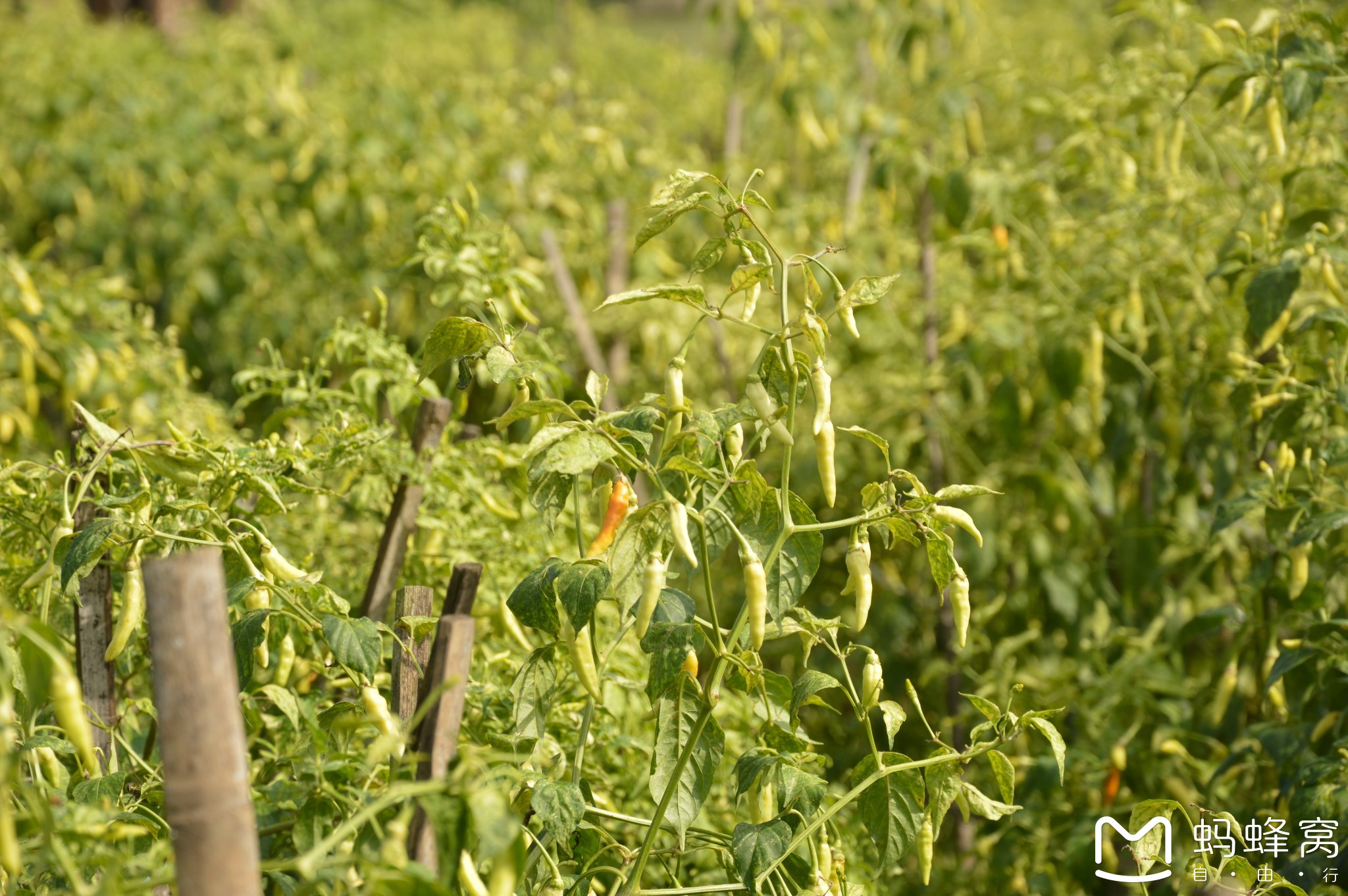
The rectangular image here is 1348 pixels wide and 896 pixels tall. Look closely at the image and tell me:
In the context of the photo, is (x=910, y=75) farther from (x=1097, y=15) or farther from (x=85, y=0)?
(x=85, y=0)

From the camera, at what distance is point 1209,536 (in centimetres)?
183

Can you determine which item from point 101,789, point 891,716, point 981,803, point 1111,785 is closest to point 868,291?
point 891,716

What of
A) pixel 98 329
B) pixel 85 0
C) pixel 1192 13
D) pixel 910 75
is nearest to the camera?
pixel 1192 13

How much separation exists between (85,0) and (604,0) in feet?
16.9

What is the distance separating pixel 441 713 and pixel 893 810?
1.70ft

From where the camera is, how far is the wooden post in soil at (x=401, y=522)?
5.13 ft

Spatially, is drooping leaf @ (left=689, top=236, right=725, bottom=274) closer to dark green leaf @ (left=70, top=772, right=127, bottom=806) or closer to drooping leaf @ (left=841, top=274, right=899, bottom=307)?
drooping leaf @ (left=841, top=274, right=899, bottom=307)

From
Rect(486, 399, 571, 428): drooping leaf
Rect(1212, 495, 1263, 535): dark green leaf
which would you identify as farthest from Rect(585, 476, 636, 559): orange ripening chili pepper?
Rect(1212, 495, 1263, 535): dark green leaf

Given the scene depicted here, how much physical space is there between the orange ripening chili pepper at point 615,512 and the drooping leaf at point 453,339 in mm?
198

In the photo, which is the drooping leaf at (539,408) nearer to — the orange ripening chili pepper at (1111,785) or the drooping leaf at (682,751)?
the drooping leaf at (682,751)

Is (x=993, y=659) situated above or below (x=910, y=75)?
below

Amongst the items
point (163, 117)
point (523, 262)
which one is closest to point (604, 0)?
point (163, 117)

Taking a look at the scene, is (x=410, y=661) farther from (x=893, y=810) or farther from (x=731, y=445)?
(x=893, y=810)

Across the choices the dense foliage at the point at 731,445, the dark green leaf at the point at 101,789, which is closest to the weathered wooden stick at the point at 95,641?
the dense foliage at the point at 731,445
